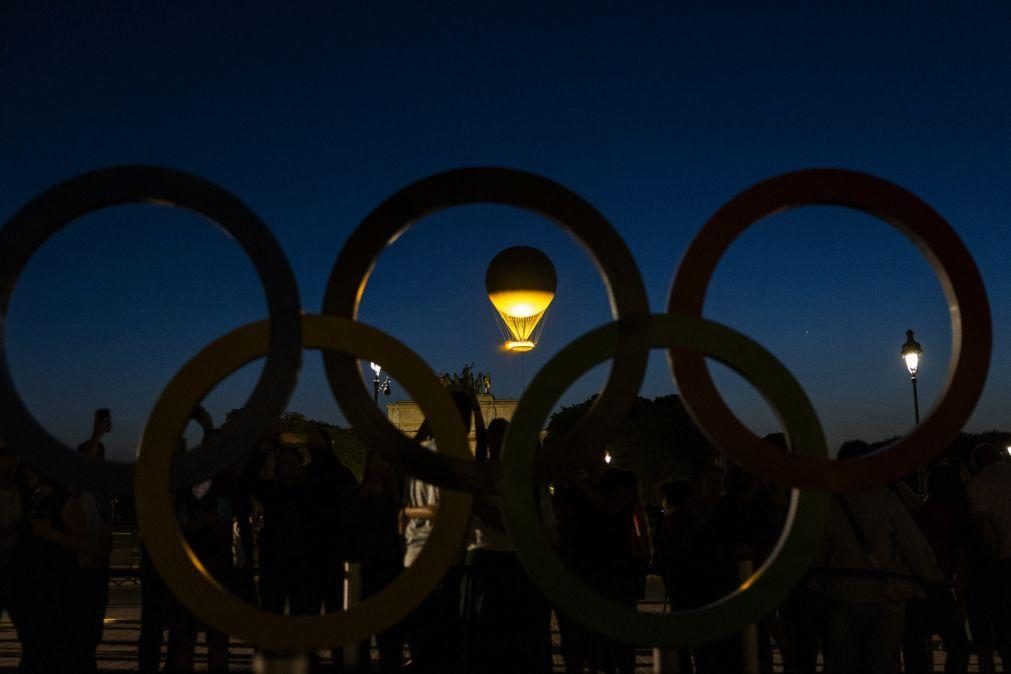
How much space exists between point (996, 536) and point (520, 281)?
670cm

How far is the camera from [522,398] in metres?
5.14

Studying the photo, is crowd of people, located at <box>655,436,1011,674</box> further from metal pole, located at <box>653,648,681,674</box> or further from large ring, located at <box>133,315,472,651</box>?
large ring, located at <box>133,315,472,651</box>

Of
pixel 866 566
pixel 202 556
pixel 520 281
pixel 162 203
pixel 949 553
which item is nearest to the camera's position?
pixel 162 203

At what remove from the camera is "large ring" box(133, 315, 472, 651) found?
5000mm

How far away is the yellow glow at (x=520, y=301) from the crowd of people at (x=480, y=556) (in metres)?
4.72

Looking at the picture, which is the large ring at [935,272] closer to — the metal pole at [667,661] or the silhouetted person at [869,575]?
the metal pole at [667,661]

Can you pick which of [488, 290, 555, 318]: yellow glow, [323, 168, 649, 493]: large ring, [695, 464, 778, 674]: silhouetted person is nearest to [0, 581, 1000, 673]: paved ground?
[695, 464, 778, 674]: silhouetted person

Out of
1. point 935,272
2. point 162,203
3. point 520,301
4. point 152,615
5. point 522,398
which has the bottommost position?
point 152,615

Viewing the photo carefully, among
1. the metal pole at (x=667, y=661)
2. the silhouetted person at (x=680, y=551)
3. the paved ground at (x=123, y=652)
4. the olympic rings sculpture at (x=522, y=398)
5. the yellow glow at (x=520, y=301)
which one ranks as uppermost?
the yellow glow at (x=520, y=301)

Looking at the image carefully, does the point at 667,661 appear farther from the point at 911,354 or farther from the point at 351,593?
the point at 911,354

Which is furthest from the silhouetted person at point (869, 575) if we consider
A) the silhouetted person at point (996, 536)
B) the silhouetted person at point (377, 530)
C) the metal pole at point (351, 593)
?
the silhouetted person at point (377, 530)

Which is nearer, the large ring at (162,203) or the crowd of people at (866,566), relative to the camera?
the large ring at (162,203)

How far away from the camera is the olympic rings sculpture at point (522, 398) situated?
5023 millimetres

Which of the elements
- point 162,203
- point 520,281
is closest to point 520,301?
point 520,281
